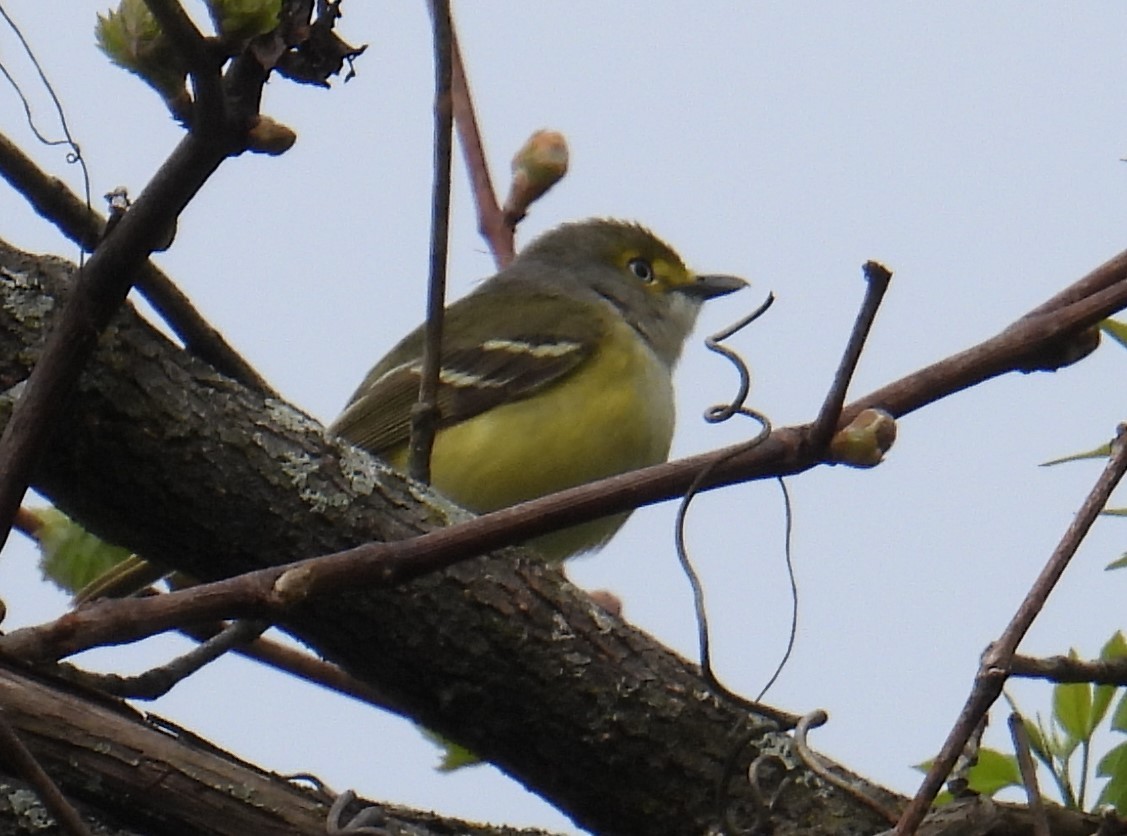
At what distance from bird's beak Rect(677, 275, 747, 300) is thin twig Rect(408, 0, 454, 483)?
3.07 meters

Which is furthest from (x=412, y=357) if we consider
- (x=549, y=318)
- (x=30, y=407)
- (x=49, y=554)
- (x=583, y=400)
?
(x=30, y=407)

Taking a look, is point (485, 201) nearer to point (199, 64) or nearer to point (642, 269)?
point (199, 64)

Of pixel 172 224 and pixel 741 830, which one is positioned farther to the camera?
pixel 741 830

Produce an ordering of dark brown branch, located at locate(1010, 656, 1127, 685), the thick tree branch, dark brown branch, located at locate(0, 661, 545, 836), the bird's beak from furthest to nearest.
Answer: the bird's beak → the thick tree branch → dark brown branch, located at locate(0, 661, 545, 836) → dark brown branch, located at locate(1010, 656, 1127, 685)

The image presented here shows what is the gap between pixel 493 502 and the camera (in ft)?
13.7

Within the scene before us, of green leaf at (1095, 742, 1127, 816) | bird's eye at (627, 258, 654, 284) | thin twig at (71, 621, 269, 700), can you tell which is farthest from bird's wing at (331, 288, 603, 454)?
green leaf at (1095, 742, 1127, 816)

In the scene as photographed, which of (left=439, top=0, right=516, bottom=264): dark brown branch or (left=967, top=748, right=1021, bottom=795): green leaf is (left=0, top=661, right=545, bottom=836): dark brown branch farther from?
(left=439, top=0, right=516, bottom=264): dark brown branch

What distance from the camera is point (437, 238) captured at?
2188 millimetres

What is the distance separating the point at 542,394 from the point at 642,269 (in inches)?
51.5

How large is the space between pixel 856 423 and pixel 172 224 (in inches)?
24.4

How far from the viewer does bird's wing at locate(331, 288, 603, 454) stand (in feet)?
14.6

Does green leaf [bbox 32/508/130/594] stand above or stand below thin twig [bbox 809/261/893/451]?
above

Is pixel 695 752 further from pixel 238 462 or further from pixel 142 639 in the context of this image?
pixel 142 639

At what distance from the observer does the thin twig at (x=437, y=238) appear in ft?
6.63
